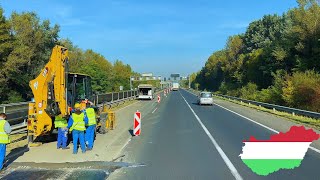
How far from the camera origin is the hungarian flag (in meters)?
10.5

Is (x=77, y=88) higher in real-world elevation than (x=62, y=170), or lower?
higher

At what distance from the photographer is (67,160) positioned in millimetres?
11727

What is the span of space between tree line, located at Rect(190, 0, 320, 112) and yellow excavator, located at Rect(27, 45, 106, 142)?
25596 mm

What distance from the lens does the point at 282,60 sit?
61.1 m

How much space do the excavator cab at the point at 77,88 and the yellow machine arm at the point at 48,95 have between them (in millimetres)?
727

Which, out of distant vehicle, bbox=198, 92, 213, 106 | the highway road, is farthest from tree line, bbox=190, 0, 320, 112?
the highway road

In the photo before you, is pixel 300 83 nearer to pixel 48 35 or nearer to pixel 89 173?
pixel 89 173

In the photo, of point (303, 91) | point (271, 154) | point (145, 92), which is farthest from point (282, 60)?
point (271, 154)

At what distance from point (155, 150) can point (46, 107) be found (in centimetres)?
405

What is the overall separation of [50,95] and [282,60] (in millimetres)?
51623

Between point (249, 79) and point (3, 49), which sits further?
point (249, 79)

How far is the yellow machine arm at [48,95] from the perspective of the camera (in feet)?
46.3

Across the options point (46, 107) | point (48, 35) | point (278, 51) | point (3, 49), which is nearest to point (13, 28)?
point (48, 35)

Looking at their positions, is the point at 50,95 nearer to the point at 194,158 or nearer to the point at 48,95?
the point at 48,95
